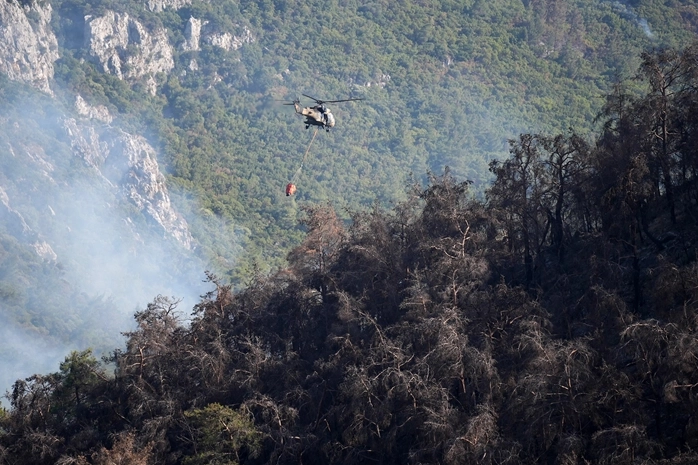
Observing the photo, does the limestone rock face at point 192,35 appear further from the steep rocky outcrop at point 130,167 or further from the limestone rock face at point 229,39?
the steep rocky outcrop at point 130,167

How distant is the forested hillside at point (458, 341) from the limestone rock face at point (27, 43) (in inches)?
4996

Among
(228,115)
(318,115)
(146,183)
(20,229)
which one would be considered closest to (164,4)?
(228,115)

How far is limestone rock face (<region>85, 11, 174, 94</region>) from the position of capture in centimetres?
16912

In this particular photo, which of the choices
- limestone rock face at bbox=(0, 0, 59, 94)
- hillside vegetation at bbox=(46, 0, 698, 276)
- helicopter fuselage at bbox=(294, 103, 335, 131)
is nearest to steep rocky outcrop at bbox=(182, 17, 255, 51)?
hillside vegetation at bbox=(46, 0, 698, 276)

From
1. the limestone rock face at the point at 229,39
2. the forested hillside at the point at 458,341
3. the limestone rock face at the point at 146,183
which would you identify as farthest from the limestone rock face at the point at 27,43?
the forested hillside at the point at 458,341

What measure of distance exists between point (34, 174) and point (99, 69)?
104 ft

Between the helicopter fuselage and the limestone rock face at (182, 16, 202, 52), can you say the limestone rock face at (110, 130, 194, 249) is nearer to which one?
the limestone rock face at (182, 16, 202, 52)

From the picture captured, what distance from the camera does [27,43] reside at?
160 metres

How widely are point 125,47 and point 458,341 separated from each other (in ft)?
492

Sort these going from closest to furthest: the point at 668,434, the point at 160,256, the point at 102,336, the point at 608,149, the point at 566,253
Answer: the point at 668,434 < the point at 608,149 < the point at 566,253 < the point at 102,336 < the point at 160,256

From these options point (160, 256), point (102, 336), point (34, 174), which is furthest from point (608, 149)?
point (34, 174)

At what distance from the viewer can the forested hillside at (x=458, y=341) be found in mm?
28875

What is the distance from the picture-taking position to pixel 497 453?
2905 centimetres

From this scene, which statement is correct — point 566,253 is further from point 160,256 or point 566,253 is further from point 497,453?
point 160,256
